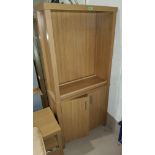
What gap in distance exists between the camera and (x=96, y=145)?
5.84 feet

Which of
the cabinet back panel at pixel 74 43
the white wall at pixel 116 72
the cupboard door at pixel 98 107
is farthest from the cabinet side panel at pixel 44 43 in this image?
the white wall at pixel 116 72

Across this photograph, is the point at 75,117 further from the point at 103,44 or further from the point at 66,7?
the point at 66,7

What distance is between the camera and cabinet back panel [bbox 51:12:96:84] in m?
1.44

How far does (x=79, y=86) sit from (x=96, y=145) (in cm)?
78

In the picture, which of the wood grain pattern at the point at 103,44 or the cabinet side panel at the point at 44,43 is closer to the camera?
the cabinet side panel at the point at 44,43

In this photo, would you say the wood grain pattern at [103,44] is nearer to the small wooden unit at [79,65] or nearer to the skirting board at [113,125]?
the small wooden unit at [79,65]

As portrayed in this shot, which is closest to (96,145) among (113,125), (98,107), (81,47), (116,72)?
(113,125)

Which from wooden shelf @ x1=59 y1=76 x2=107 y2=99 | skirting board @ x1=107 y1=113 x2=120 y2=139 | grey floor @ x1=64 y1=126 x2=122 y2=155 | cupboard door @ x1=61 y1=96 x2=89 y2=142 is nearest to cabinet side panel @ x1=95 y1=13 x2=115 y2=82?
wooden shelf @ x1=59 y1=76 x2=107 y2=99

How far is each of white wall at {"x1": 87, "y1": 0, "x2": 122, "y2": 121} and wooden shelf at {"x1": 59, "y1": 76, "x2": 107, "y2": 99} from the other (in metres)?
0.15

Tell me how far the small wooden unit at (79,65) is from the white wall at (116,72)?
0.06 metres

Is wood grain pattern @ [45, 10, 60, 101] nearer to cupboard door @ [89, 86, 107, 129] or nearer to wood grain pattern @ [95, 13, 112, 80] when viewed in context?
cupboard door @ [89, 86, 107, 129]

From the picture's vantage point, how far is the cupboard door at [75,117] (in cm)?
→ 157
